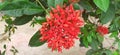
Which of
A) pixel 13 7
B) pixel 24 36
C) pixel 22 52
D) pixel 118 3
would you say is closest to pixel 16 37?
pixel 24 36

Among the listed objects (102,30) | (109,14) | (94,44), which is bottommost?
(94,44)

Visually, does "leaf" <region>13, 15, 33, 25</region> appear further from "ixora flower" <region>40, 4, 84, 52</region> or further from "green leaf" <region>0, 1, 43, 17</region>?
"ixora flower" <region>40, 4, 84, 52</region>

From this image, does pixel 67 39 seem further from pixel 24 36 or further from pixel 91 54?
pixel 24 36

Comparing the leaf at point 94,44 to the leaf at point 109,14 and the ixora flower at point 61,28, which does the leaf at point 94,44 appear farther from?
the ixora flower at point 61,28

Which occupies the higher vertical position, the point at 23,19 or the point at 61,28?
the point at 61,28

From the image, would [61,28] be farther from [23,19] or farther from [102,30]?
[102,30]

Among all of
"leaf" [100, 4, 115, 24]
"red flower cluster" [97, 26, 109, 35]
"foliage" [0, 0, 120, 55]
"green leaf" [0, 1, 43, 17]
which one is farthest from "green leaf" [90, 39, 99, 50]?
"green leaf" [0, 1, 43, 17]

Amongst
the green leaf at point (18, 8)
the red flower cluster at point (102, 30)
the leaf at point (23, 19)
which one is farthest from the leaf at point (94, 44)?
the green leaf at point (18, 8)

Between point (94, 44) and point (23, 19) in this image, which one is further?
point (94, 44)

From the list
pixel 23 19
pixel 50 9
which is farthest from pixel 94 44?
pixel 50 9
